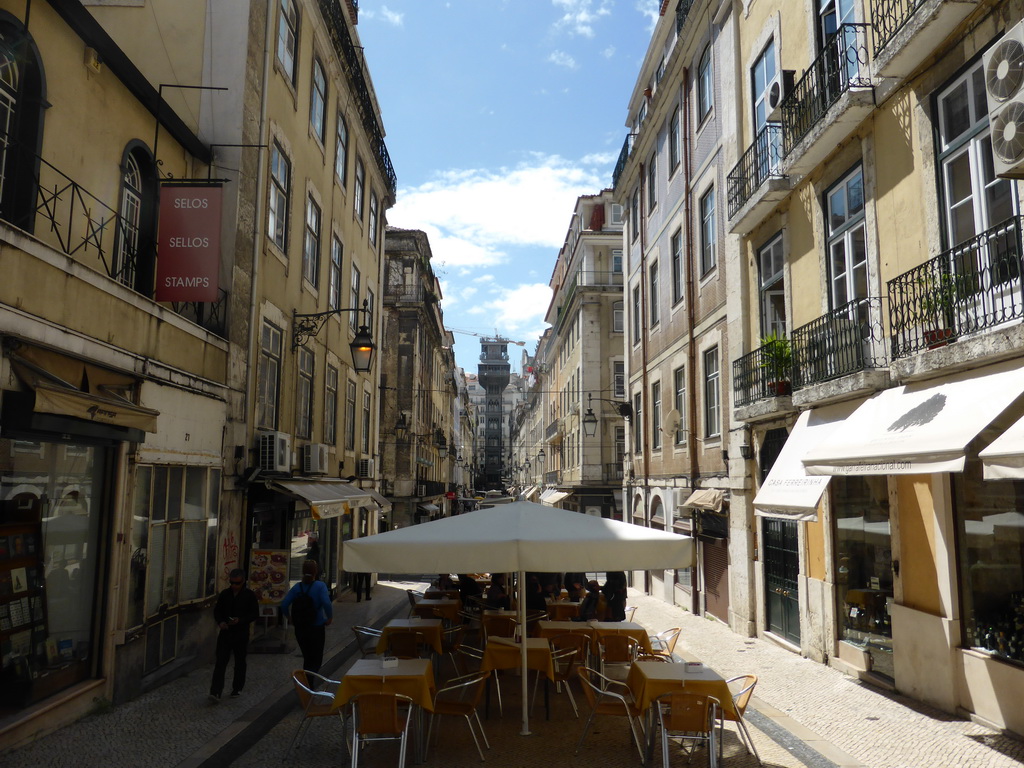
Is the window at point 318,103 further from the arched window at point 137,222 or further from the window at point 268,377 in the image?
the arched window at point 137,222

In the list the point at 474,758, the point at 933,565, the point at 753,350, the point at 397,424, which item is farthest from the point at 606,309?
the point at 474,758

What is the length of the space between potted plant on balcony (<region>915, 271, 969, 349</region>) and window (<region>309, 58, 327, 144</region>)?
1291 cm

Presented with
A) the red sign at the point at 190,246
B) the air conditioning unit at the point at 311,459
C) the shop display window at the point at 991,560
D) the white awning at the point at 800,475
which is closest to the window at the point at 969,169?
the shop display window at the point at 991,560

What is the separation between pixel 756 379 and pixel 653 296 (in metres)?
9.83

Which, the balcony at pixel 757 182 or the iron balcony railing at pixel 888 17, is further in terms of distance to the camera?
the balcony at pixel 757 182

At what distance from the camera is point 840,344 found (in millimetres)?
10383

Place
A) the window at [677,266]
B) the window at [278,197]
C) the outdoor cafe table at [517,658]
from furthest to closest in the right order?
1. the window at [677,266]
2. the window at [278,197]
3. the outdoor cafe table at [517,658]

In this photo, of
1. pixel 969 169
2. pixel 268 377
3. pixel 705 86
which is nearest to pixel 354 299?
pixel 268 377

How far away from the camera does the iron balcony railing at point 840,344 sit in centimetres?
966

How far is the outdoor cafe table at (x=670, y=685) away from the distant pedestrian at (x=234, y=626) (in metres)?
4.59

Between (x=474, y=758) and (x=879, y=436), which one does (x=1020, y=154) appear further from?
(x=474, y=758)

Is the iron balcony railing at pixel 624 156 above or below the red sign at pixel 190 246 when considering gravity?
above

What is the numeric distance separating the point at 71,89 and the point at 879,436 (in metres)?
9.67

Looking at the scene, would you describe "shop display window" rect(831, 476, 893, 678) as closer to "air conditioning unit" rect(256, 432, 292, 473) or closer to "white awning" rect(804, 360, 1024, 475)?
"white awning" rect(804, 360, 1024, 475)
